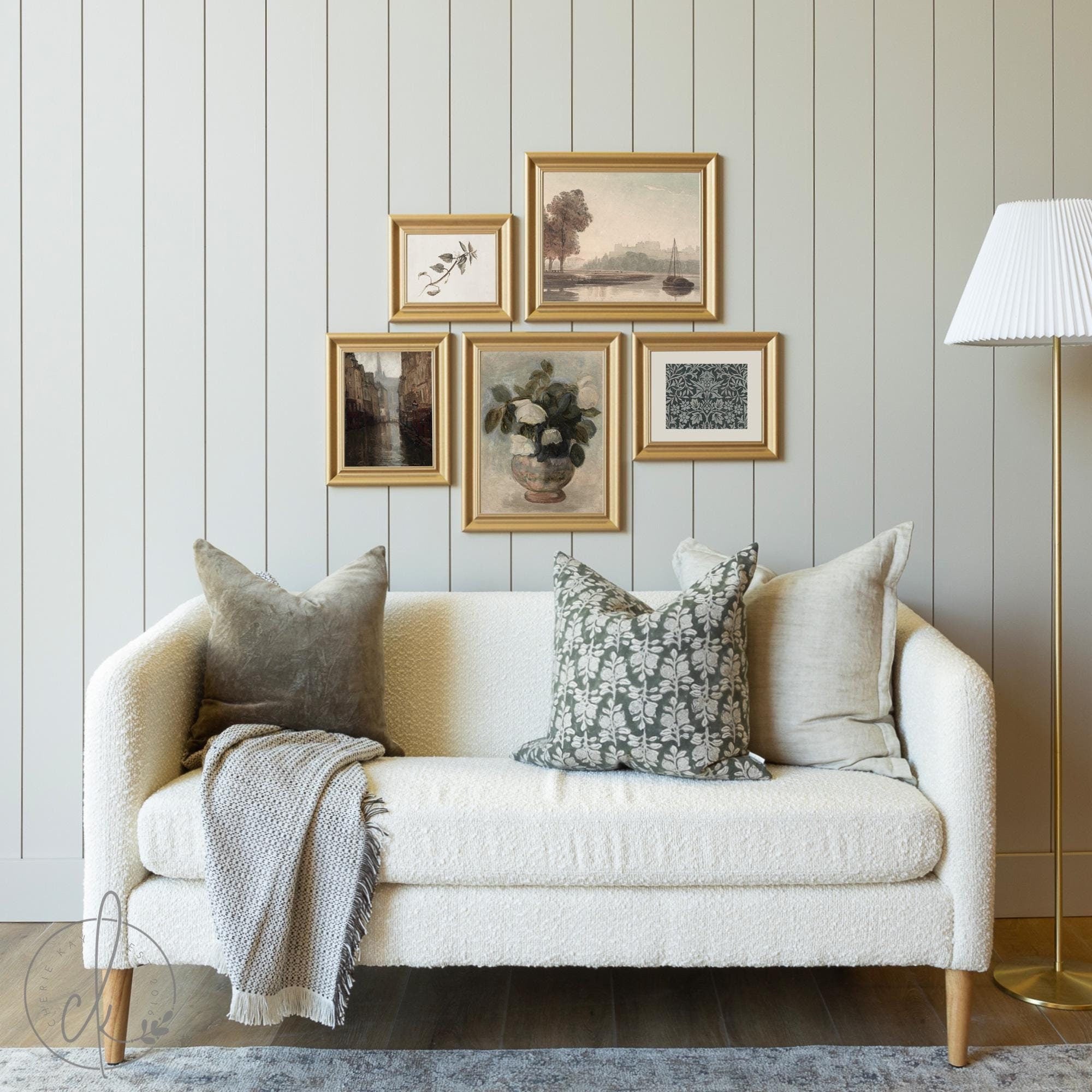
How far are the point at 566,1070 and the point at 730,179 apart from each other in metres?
2.04

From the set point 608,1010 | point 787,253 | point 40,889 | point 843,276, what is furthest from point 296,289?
point 608,1010

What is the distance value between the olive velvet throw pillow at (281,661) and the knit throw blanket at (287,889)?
0.26m

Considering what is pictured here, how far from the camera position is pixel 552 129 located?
2531 millimetres

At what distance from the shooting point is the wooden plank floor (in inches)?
76.5

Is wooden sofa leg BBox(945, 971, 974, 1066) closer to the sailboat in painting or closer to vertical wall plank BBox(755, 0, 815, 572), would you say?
vertical wall plank BBox(755, 0, 815, 572)

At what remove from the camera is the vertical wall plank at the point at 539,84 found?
2.52 meters

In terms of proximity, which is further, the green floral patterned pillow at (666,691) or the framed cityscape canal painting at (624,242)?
the framed cityscape canal painting at (624,242)

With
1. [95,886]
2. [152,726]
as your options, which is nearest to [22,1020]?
[95,886]

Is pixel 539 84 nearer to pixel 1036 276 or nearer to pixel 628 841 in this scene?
pixel 1036 276

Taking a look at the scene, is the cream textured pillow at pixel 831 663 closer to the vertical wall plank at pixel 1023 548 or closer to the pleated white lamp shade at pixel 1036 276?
the pleated white lamp shade at pixel 1036 276

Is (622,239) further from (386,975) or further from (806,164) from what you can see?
(386,975)

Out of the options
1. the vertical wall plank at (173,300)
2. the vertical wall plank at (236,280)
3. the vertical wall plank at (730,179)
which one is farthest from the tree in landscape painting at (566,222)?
the vertical wall plank at (173,300)

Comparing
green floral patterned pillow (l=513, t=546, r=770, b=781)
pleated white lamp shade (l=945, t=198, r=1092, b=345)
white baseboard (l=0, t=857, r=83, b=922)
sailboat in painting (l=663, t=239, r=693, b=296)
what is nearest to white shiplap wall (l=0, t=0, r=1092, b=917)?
white baseboard (l=0, t=857, r=83, b=922)

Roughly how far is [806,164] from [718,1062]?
2050 mm
